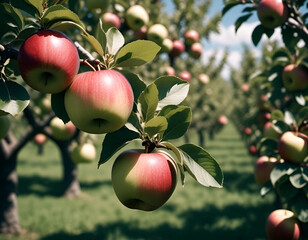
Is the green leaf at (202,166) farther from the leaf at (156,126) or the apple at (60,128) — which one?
the apple at (60,128)

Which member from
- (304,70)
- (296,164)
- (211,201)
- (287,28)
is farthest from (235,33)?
(211,201)

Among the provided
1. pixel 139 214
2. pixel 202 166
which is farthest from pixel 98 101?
pixel 139 214

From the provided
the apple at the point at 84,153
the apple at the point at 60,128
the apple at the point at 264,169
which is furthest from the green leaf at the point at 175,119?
the apple at the point at 84,153

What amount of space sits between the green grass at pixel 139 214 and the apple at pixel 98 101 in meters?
4.71

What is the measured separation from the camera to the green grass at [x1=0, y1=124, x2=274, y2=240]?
550cm

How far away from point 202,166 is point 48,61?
56 cm

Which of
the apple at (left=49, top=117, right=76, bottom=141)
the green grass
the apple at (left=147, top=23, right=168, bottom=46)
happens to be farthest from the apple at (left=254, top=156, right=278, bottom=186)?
the green grass

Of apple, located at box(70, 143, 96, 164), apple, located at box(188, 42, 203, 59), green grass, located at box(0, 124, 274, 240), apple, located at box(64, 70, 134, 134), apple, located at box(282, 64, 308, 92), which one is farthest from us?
green grass, located at box(0, 124, 274, 240)

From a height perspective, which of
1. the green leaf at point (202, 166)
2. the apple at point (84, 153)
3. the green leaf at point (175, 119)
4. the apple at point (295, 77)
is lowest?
the apple at point (84, 153)

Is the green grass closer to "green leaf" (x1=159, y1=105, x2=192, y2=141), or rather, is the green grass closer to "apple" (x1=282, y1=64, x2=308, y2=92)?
"apple" (x1=282, y1=64, x2=308, y2=92)

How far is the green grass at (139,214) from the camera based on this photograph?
550 centimetres

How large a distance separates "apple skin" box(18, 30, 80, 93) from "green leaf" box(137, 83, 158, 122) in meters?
0.22

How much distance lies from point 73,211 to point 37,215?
2.46 feet

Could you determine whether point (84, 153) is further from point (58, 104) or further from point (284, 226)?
point (58, 104)
